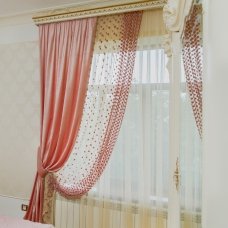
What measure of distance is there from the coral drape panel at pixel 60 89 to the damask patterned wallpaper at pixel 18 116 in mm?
254

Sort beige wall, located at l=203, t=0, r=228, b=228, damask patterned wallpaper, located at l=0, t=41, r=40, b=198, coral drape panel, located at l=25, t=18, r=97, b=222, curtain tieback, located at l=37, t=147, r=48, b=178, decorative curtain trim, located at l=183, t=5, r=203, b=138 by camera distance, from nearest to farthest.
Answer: beige wall, located at l=203, t=0, r=228, b=228 → decorative curtain trim, located at l=183, t=5, r=203, b=138 → coral drape panel, located at l=25, t=18, r=97, b=222 → curtain tieback, located at l=37, t=147, r=48, b=178 → damask patterned wallpaper, located at l=0, t=41, r=40, b=198

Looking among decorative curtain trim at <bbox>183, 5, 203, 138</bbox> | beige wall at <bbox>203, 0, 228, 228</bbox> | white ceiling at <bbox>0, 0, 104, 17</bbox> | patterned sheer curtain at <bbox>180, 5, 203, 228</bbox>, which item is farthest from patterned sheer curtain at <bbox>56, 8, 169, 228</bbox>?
beige wall at <bbox>203, 0, 228, 228</bbox>

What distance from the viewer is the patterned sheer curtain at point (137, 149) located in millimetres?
2580

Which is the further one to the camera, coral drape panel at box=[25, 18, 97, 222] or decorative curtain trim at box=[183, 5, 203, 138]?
coral drape panel at box=[25, 18, 97, 222]

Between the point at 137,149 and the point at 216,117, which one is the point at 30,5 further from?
the point at 216,117

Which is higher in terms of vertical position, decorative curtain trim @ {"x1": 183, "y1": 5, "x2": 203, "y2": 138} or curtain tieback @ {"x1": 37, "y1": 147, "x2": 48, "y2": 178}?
decorative curtain trim @ {"x1": 183, "y1": 5, "x2": 203, "y2": 138}

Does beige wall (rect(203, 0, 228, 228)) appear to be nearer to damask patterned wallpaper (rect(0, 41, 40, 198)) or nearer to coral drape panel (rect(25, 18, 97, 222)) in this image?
coral drape panel (rect(25, 18, 97, 222))

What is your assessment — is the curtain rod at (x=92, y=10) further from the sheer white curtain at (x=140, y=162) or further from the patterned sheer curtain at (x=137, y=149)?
the sheer white curtain at (x=140, y=162)

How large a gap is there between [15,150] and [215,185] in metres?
3.20

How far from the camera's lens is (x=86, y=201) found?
9.49ft

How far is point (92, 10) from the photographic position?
2838 millimetres

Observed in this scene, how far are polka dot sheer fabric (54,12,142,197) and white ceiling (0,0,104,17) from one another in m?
0.47

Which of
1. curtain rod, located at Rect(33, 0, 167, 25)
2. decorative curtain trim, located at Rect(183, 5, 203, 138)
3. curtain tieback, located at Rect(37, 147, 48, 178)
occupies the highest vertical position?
curtain rod, located at Rect(33, 0, 167, 25)

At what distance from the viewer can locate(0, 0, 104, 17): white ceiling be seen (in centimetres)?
303
